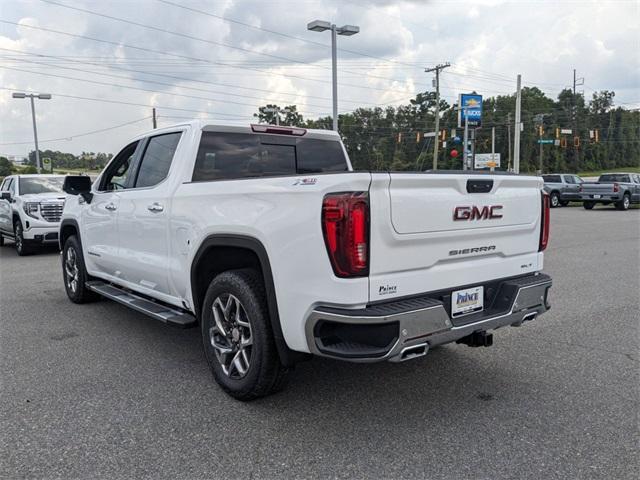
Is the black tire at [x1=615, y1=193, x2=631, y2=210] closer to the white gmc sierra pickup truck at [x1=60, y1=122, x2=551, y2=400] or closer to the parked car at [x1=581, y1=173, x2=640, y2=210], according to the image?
the parked car at [x1=581, y1=173, x2=640, y2=210]

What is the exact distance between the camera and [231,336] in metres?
3.90

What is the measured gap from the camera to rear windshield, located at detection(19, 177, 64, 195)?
12805mm

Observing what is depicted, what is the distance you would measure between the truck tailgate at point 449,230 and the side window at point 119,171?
338 centimetres

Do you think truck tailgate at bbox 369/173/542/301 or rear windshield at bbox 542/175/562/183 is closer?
truck tailgate at bbox 369/173/542/301

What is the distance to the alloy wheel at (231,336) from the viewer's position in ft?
12.3

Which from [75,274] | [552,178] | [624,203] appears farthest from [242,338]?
[552,178]

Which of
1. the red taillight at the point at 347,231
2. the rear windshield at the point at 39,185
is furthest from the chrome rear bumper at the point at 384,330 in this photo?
the rear windshield at the point at 39,185

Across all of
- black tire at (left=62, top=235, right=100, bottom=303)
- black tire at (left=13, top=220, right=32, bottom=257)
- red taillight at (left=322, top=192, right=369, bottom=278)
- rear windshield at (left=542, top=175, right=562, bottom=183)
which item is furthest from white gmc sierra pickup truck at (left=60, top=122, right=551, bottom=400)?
rear windshield at (left=542, top=175, right=562, bottom=183)

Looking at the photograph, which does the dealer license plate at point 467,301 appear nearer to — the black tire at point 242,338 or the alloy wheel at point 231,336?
the black tire at point 242,338

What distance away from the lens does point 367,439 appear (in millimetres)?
3271

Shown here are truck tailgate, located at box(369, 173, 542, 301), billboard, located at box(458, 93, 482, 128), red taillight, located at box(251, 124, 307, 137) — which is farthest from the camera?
billboard, located at box(458, 93, 482, 128)

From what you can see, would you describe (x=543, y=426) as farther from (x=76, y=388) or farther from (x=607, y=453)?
(x=76, y=388)

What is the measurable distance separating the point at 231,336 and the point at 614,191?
2583cm

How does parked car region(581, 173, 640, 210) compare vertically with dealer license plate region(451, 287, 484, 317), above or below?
below
